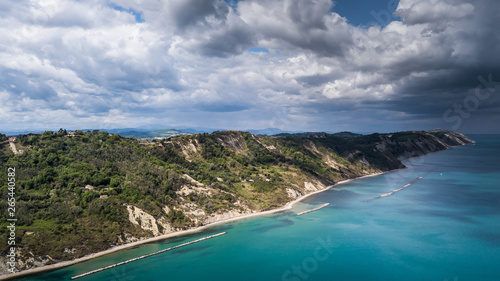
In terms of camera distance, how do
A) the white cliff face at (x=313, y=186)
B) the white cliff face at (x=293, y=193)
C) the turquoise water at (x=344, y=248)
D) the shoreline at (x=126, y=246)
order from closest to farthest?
the shoreline at (x=126, y=246)
the turquoise water at (x=344, y=248)
the white cliff face at (x=293, y=193)
the white cliff face at (x=313, y=186)

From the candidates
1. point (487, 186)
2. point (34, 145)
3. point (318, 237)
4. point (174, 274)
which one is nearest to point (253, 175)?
point (318, 237)

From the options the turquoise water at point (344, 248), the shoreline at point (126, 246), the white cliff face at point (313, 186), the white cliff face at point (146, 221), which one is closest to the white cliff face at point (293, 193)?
the shoreline at point (126, 246)

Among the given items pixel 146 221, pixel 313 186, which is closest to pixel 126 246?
pixel 146 221

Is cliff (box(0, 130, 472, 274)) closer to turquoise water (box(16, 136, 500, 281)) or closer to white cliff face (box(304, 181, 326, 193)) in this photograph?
white cliff face (box(304, 181, 326, 193))

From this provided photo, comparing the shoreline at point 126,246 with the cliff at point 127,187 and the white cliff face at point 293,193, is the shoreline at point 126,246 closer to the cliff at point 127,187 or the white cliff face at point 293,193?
the cliff at point 127,187

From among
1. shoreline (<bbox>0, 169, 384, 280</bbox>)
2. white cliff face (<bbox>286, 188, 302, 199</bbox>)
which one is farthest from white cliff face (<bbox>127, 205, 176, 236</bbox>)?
white cliff face (<bbox>286, 188, 302, 199</bbox>)

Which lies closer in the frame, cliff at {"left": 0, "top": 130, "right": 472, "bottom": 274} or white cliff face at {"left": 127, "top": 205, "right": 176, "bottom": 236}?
cliff at {"left": 0, "top": 130, "right": 472, "bottom": 274}

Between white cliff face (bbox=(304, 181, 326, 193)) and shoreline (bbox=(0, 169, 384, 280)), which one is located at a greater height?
white cliff face (bbox=(304, 181, 326, 193))

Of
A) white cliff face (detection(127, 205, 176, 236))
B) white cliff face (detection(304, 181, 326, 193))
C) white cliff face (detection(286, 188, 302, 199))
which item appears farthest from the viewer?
white cliff face (detection(304, 181, 326, 193))
